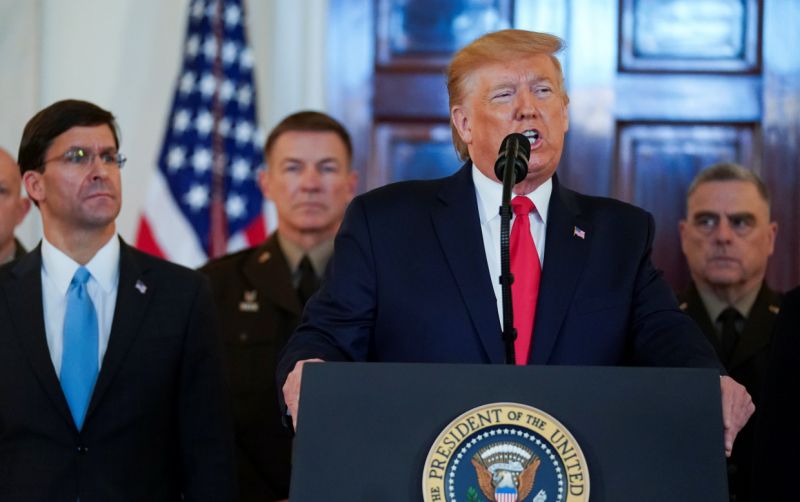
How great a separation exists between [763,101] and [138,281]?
2.71 m

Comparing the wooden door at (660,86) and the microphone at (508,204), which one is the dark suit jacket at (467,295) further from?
the wooden door at (660,86)

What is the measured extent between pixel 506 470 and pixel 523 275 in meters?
0.70

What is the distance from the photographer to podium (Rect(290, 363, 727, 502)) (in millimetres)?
1824

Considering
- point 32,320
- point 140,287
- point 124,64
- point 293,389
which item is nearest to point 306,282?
point 140,287

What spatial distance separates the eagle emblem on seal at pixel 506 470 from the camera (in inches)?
70.2

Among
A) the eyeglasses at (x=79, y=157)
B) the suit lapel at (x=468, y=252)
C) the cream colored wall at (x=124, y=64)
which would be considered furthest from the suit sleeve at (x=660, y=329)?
the cream colored wall at (x=124, y=64)

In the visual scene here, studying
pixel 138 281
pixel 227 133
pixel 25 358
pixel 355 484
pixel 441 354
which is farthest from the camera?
pixel 227 133

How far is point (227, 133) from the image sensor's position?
17.0 feet

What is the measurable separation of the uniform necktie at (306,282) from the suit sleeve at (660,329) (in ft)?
6.04

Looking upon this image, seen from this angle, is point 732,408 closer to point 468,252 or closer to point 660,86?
point 468,252

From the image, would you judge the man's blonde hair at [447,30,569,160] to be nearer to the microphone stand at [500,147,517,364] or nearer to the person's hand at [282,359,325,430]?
the microphone stand at [500,147,517,364]

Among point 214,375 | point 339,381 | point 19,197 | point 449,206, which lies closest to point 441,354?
point 449,206

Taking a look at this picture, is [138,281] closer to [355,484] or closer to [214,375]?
[214,375]

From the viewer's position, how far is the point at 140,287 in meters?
3.37
